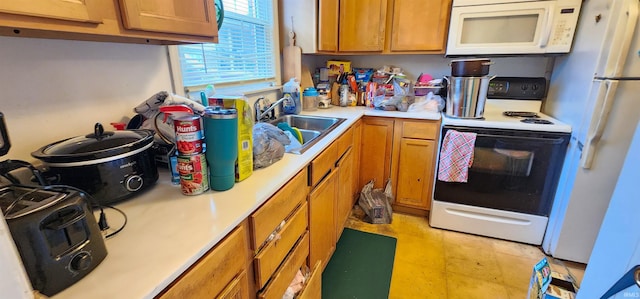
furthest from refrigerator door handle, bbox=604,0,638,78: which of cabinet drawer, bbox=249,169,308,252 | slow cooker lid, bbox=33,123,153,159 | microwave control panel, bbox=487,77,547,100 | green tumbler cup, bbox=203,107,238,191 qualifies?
slow cooker lid, bbox=33,123,153,159

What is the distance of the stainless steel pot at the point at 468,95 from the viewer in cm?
194

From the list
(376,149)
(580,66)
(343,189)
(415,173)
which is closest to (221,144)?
(343,189)

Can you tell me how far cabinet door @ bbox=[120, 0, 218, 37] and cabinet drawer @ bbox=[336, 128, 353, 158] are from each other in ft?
3.10

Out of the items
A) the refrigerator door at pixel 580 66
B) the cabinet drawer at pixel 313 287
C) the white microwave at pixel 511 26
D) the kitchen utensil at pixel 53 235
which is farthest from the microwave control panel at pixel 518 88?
the kitchen utensil at pixel 53 235

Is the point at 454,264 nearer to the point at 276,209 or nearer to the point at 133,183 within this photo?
the point at 276,209

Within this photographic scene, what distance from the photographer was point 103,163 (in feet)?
2.52

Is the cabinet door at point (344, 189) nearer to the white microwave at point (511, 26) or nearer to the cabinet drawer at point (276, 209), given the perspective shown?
the cabinet drawer at point (276, 209)

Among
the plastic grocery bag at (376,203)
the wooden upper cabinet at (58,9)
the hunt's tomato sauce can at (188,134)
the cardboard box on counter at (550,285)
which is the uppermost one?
the wooden upper cabinet at (58,9)

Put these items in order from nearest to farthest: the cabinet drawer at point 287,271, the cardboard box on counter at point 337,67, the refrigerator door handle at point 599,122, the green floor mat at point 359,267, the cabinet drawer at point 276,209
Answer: the cabinet drawer at point 276,209 < the cabinet drawer at point 287,271 < the refrigerator door handle at point 599,122 < the green floor mat at point 359,267 < the cardboard box on counter at point 337,67

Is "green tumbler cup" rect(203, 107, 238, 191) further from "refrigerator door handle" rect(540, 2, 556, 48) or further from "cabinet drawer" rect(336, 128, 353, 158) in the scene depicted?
"refrigerator door handle" rect(540, 2, 556, 48)

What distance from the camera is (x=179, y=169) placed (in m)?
0.85

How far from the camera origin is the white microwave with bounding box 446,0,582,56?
1861 millimetres

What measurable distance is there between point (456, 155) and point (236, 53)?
65.2 inches

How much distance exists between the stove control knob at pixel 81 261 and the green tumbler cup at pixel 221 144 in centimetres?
38
